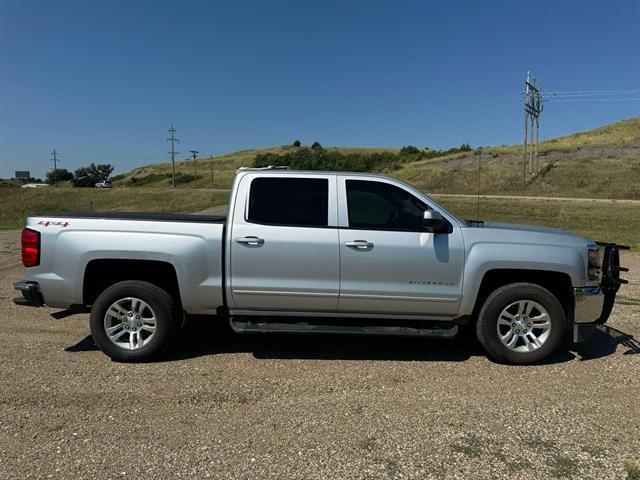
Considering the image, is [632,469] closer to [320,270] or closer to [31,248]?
[320,270]

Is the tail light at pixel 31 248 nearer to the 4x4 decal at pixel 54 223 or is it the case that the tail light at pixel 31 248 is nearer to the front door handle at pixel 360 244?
the 4x4 decal at pixel 54 223

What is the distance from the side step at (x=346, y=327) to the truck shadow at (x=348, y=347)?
0.38m

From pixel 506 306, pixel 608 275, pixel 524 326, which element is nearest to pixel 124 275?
pixel 506 306

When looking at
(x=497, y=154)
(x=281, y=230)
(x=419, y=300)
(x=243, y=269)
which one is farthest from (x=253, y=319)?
(x=497, y=154)

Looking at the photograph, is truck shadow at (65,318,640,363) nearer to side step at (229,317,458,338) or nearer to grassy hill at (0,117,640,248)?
side step at (229,317,458,338)

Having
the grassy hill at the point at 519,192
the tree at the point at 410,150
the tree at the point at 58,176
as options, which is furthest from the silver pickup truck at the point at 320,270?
the tree at the point at 58,176

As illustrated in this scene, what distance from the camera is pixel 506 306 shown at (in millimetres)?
4820

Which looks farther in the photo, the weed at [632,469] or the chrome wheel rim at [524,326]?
the chrome wheel rim at [524,326]

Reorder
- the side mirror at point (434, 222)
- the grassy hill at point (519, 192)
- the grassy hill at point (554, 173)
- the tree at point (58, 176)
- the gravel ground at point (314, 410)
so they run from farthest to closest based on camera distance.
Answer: the tree at point (58, 176) → the grassy hill at point (554, 173) → the grassy hill at point (519, 192) → the side mirror at point (434, 222) → the gravel ground at point (314, 410)

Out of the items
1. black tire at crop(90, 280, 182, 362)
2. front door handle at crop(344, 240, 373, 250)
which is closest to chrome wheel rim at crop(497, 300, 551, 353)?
front door handle at crop(344, 240, 373, 250)

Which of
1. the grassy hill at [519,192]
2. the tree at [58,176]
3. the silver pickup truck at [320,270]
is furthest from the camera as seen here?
the tree at [58,176]

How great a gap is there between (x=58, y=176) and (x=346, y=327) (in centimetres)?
13425

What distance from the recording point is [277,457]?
3248 mm

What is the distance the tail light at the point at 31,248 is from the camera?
190 inches
